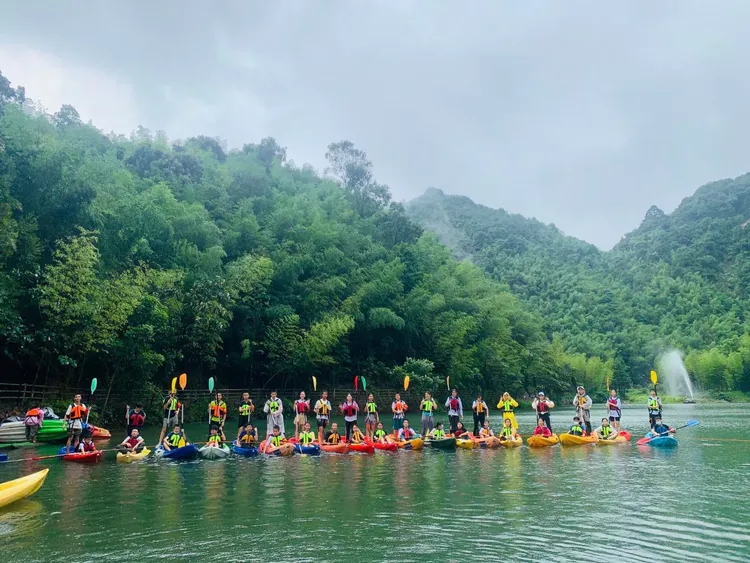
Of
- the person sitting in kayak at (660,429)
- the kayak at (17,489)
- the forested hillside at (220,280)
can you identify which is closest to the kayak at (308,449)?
the kayak at (17,489)

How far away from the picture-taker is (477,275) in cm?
6128

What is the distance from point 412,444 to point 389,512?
8.55 metres

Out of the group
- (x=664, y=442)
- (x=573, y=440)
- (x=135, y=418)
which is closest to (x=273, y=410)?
(x=135, y=418)

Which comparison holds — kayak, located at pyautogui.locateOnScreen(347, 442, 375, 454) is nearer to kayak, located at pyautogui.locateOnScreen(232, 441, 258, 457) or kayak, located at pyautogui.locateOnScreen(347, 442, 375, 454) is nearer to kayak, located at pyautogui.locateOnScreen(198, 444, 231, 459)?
kayak, located at pyautogui.locateOnScreen(232, 441, 258, 457)

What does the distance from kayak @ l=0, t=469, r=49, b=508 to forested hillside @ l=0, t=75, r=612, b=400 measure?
40.4 ft

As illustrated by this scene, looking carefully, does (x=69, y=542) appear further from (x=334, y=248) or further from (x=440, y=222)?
(x=440, y=222)

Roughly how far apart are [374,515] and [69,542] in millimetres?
3412

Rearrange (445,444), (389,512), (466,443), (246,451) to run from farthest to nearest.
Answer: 1. (445,444)
2. (466,443)
3. (246,451)
4. (389,512)

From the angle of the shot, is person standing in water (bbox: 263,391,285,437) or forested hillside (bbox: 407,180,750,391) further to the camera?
forested hillside (bbox: 407,180,750,391)

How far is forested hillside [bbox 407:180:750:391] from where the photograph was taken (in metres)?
70.6

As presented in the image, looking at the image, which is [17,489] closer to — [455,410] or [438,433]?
Answer: [438,433]

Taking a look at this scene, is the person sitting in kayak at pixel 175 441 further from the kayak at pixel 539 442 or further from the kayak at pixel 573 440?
the kayak at pixel 573 440

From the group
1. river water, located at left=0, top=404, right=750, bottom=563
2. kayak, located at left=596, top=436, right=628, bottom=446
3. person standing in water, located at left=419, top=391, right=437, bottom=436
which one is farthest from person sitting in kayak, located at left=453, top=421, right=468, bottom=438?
river water, located at left=0, top=404, right=750, bottom=563

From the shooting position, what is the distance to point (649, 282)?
8575 centimetres
